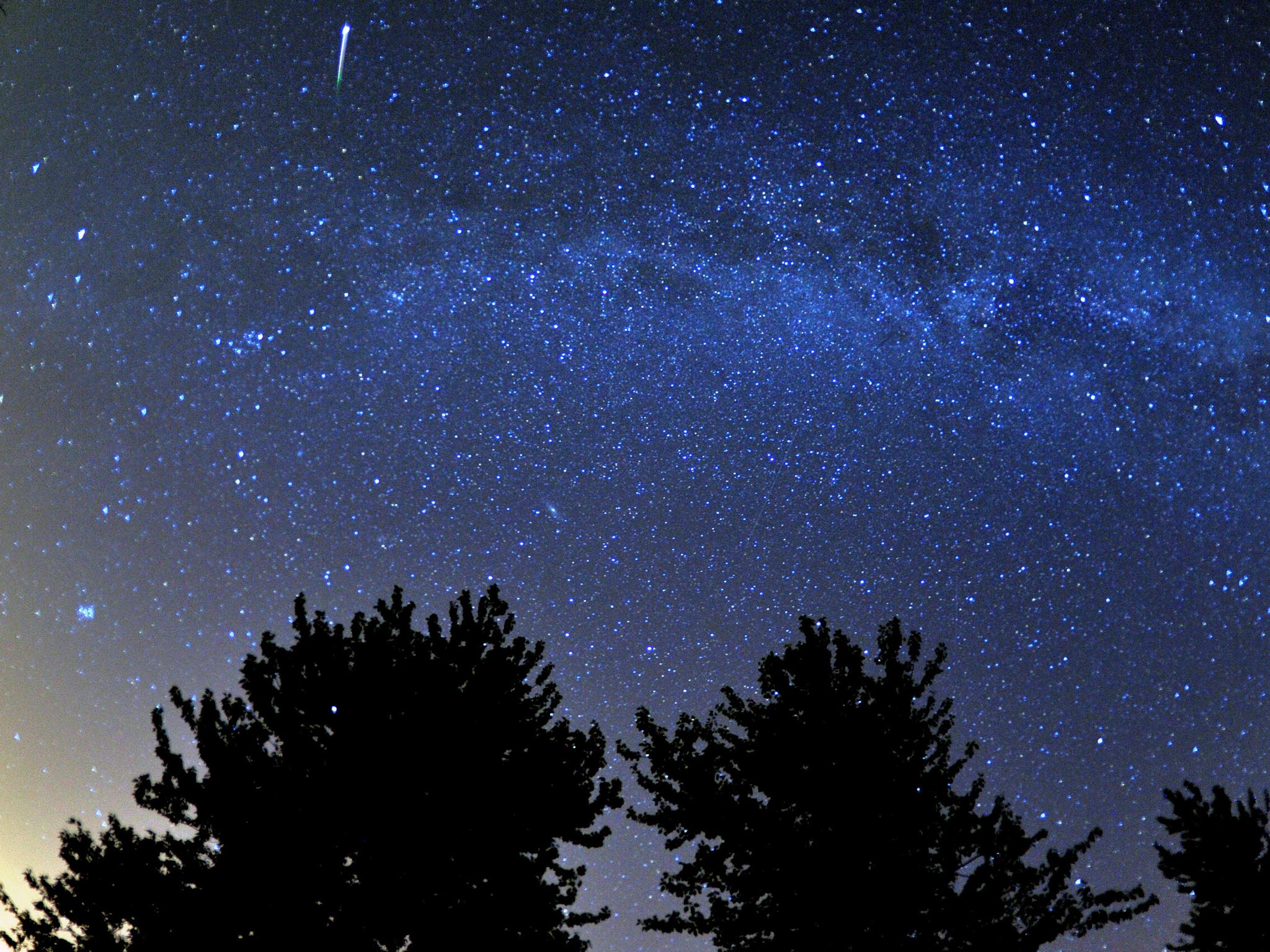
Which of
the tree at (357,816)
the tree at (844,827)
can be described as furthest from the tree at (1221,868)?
the tree at (357,816)

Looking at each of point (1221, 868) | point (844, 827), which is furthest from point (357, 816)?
point (1221, 868)

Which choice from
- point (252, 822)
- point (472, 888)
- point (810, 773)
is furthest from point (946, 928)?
point (252, 822)

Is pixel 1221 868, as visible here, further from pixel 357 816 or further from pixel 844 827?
pixel 357 816

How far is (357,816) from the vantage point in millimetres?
6230

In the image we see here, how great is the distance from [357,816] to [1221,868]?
11.7m

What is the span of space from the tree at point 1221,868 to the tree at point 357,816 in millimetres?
8859

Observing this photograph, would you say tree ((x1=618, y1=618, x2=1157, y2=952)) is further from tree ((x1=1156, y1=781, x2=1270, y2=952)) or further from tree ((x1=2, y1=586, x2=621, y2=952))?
tree ((x1=1156, y1=781, x2=1270, y2=952))

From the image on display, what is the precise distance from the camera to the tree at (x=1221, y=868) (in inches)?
406

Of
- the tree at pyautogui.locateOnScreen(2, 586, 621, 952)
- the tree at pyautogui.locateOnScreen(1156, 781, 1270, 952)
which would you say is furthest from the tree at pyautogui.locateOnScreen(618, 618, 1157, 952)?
the tree at pyautogui.locateOnScreen(1156, 781, 1270, 952)

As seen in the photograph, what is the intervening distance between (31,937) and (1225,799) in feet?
47.0

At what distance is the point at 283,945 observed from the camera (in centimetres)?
562

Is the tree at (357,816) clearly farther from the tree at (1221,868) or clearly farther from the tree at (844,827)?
the tree at (1221,868)

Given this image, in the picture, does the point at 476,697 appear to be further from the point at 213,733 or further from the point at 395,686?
the point at 213,733

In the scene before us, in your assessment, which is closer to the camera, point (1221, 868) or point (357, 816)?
point (357, 816)
